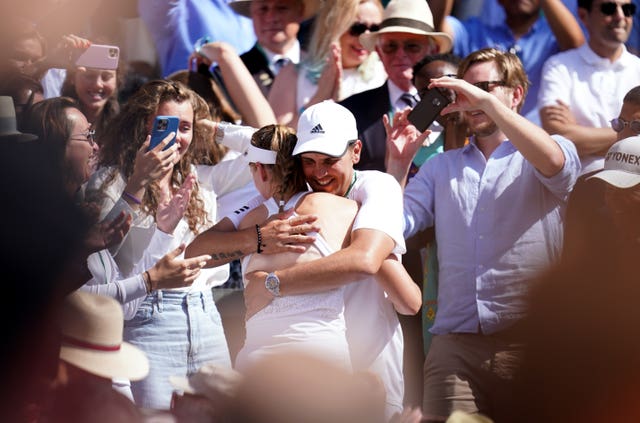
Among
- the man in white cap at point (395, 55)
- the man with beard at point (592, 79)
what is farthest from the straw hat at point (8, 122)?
the man with beard at point (592, 79)

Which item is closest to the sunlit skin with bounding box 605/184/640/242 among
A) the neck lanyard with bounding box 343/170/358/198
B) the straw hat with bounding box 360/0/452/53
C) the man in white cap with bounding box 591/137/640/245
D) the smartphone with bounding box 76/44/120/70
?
the man in white cap with bounding box 591/137/640/245

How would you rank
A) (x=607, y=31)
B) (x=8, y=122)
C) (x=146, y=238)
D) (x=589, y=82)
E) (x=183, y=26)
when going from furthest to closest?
(x=183, y=26)
(x=607, y=31)
(x=589, y=82)
(x=146, y=238)
(x=8, y=122)

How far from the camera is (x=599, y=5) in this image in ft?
17.7

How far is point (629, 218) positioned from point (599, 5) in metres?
2.25

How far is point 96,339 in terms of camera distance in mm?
2635

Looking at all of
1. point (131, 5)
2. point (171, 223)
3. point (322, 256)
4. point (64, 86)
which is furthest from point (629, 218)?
point (131, 5)

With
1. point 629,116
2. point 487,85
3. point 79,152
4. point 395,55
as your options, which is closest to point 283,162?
point 79,152

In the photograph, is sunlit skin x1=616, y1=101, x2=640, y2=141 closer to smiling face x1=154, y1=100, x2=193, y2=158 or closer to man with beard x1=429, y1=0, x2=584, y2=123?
man with beard x1=429, y1=0, x2=584, y2=123

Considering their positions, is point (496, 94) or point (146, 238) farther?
point (496, 94)

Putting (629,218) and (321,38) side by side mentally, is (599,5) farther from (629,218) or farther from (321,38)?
(629,218)

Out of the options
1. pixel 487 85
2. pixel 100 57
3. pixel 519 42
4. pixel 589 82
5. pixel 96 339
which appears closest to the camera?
pixel 96 339

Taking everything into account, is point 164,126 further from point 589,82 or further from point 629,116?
point 589,82

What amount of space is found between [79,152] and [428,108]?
1485 mm

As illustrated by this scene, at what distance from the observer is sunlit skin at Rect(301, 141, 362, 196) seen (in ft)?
12.4
